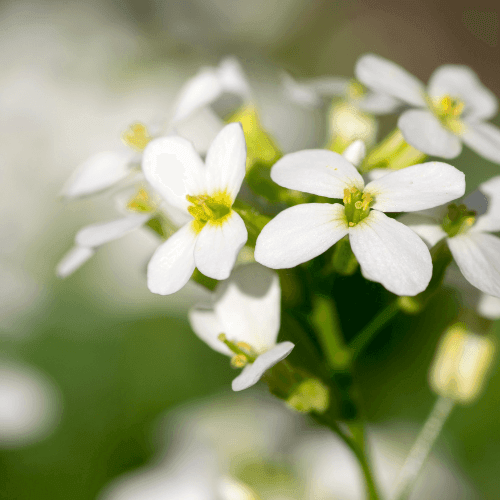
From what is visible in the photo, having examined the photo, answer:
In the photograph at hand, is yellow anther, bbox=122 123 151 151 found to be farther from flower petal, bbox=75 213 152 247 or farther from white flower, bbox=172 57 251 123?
flower petal, bbox=75 213 152 247

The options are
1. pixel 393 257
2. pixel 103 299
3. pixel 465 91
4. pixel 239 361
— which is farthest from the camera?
pixel 103 299

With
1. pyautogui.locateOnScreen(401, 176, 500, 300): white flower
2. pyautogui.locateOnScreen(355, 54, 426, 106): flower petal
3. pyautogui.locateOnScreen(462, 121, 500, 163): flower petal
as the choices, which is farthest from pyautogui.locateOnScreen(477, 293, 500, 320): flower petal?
pyautogui.locateOnScreen(355, 54, 426, 106): flower petal

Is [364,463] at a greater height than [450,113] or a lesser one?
lesser

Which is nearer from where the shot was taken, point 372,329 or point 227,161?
point 227,161

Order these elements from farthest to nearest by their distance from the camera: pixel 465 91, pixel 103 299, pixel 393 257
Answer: pixel 103 299 < pixel 465 91 < pixel 393 257

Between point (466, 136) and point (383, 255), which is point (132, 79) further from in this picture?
point (383, 255)

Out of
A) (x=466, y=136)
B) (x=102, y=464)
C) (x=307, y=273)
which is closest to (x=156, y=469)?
(x=102, y=464)

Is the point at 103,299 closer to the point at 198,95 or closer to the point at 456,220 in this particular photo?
the point at 198,95

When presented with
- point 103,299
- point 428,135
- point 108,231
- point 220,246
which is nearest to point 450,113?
point 428,135
